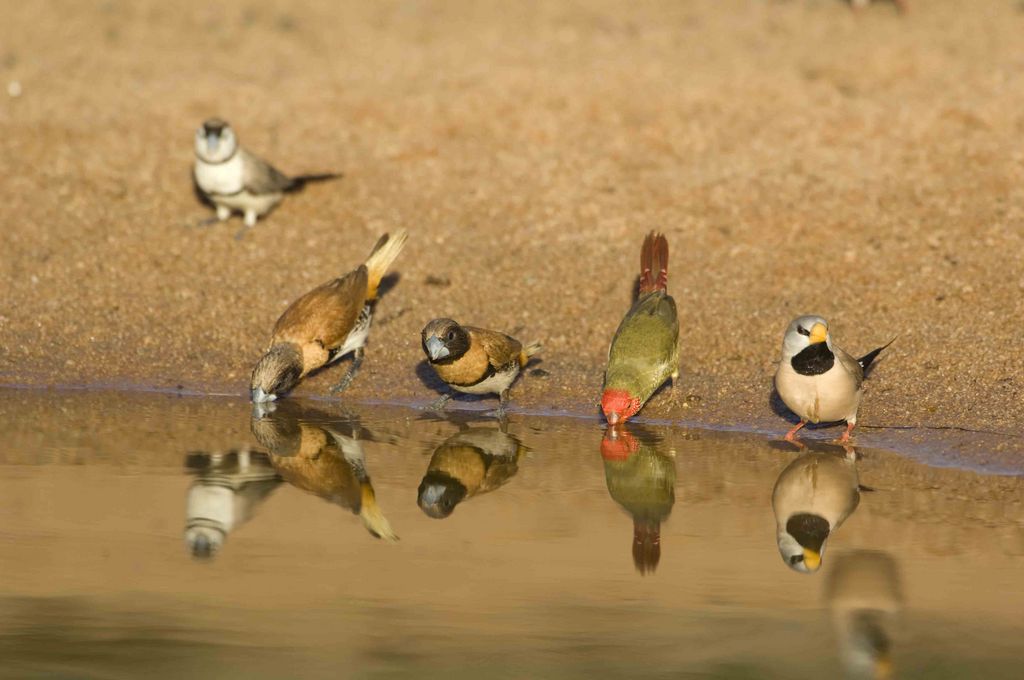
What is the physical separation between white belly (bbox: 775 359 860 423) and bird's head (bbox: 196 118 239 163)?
5178 millimetres

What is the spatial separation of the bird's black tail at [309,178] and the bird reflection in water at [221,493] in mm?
4437

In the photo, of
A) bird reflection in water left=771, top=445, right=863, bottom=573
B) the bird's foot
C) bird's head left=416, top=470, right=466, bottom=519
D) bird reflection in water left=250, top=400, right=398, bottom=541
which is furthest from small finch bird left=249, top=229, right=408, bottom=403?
bird reflection in water left=771, top=445, right=863, bottom=573

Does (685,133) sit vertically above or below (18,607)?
above

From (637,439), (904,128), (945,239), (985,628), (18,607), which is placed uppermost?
(904,128)

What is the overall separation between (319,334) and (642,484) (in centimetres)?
275

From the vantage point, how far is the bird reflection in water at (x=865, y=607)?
5535mm

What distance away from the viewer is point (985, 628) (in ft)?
19.0

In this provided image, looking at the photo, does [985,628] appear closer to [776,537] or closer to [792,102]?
[776,537]

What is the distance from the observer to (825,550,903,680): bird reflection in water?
218 inches

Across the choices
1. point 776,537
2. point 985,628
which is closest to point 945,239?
point 776,537

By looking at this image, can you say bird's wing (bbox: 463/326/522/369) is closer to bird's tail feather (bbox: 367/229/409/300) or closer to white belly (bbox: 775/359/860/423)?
bird's tail feather (bbox: 367/229/409/300)

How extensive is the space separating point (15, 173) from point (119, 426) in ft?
15.2

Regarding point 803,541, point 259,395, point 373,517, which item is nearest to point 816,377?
point 803,541

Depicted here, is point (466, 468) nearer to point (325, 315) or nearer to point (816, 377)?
point (816, 377)
